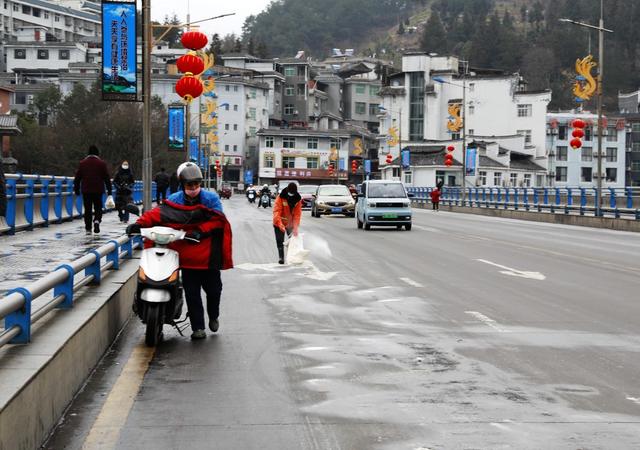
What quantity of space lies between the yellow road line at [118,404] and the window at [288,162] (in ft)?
Answer: 407

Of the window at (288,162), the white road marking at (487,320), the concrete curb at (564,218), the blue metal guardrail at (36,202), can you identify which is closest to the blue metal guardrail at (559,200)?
the concrete curb at (564,218)

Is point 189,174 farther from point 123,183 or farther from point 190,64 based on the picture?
point 190,64

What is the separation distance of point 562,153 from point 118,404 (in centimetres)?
11769

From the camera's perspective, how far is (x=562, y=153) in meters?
120

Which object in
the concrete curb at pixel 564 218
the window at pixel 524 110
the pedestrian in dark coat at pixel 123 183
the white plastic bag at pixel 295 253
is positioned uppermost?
the window at pixel 524 110

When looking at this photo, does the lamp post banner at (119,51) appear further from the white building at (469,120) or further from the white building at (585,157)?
the white building at (585,157)

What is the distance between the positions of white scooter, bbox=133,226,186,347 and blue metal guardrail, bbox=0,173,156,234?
39.5 feet

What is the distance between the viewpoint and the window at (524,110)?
116356 millimetres

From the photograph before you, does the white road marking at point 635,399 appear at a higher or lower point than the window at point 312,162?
lower

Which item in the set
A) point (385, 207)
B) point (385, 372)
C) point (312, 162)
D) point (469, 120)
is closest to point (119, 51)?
point (385, 372)

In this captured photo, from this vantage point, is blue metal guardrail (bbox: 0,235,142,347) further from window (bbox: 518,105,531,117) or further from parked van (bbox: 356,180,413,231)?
window (bbox: 518,105,531,117)

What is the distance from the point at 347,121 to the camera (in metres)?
162

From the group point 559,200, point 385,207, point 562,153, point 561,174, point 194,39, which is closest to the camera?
point 194,39

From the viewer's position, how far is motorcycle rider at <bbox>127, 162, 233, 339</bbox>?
9.59 metres
